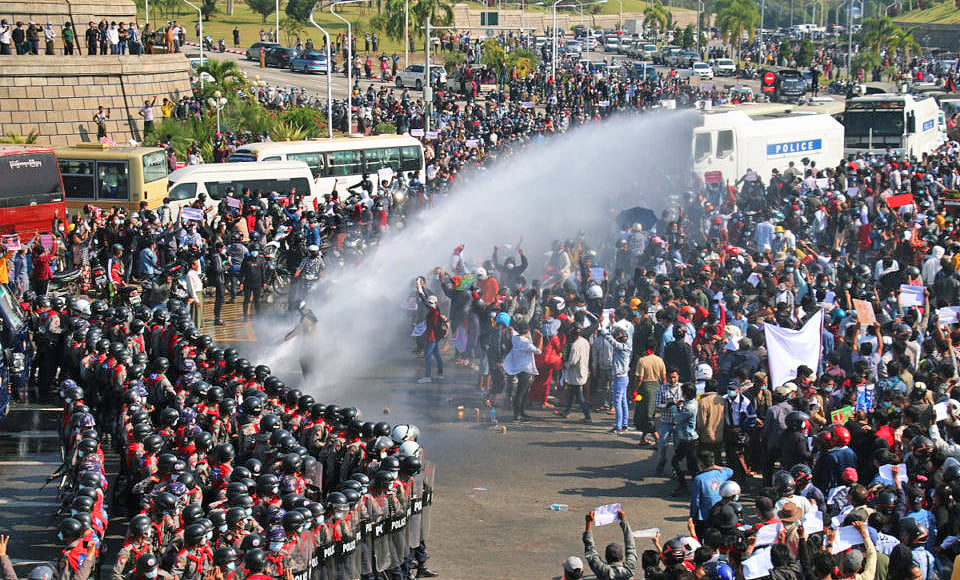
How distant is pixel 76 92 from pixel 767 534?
37.1 meters

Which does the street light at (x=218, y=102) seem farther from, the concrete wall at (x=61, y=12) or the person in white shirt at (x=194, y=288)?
the person in white shirt at (x=194, y=288)

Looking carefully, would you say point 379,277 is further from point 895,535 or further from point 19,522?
point 895,535

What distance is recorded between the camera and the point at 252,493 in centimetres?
1142

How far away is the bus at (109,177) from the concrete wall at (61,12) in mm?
13421

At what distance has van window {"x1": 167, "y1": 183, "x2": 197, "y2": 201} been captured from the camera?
29906 mm

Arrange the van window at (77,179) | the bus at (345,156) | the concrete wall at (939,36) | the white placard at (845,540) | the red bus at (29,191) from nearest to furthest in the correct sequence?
1. the white placard at (845,540)
2. the red bus at (29,191)
3. the van window at (77,179)
4. the bus at (345,156)
5. the concrete wall at (939,36)

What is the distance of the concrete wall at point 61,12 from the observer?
139ft

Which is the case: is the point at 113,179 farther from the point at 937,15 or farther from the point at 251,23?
the point at 937,15

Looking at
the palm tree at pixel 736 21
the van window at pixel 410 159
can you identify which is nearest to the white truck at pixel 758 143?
the van window at pixel 410 159

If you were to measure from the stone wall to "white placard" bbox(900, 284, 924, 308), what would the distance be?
101 feet

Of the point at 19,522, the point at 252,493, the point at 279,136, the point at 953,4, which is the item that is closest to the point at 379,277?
the point at 19,522

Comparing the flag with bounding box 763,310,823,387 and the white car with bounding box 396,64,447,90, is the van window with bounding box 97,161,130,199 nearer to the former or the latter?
the flag with bounding box 763,310,823,387

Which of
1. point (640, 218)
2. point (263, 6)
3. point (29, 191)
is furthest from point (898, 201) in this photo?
point (263, 6)

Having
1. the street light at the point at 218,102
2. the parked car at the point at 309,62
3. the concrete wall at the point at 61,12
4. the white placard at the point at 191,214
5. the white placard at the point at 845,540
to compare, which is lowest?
the white placard at the point at 845,540
